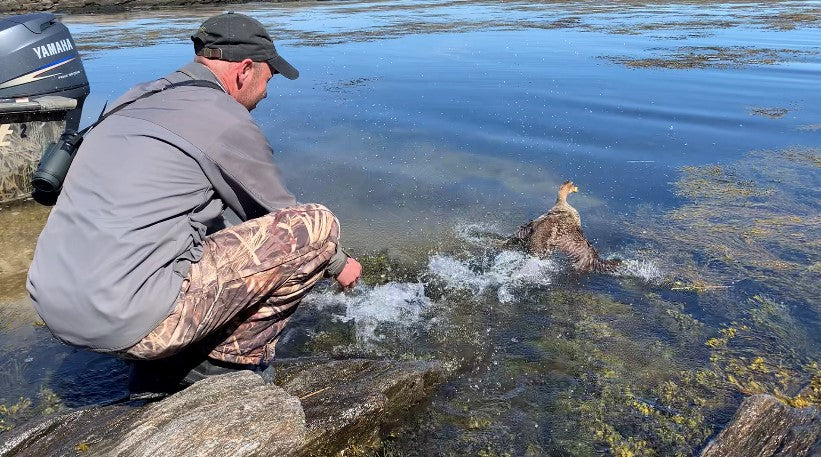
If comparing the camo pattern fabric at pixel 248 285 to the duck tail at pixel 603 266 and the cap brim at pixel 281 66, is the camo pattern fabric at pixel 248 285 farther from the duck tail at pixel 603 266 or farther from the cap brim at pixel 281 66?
the duck tail at pixel 603 266

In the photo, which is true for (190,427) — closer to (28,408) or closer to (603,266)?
(28,408)

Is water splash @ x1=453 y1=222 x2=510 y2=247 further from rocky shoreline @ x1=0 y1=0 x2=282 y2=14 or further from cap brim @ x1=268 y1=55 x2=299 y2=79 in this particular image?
rocky shoreline @ x1=0 y1=0 x2=282 y2=14

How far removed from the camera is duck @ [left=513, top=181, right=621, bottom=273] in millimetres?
5391

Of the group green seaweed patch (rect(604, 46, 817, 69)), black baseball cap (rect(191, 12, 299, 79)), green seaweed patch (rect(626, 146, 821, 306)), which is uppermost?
black baseball cap (rect(191, 12, 299, 79))

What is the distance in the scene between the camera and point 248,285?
319cm

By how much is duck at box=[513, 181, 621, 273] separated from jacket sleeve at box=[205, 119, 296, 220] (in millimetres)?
2987

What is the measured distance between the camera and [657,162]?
25.8 feet

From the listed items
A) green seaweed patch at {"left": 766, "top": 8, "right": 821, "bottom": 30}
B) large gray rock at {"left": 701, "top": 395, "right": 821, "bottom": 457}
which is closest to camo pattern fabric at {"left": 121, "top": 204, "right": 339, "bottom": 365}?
large gray rock at {"left": 701, "top": 395, "right": 821, "bottom": 457}

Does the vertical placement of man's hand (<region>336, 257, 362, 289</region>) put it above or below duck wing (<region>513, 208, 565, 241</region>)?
above

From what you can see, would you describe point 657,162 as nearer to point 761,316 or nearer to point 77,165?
point 761,316

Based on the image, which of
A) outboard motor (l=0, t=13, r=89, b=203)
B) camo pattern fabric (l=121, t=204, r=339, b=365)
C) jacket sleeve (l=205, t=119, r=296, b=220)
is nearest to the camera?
jacket sleeve (l=205, t=119, r=296, b=220)

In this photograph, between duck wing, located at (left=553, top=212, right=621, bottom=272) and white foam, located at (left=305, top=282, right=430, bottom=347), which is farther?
duck wing, located at (left=553, top=212, right=621, bottom=272)

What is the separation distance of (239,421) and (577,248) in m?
3.43

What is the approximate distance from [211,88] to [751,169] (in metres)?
6.75
